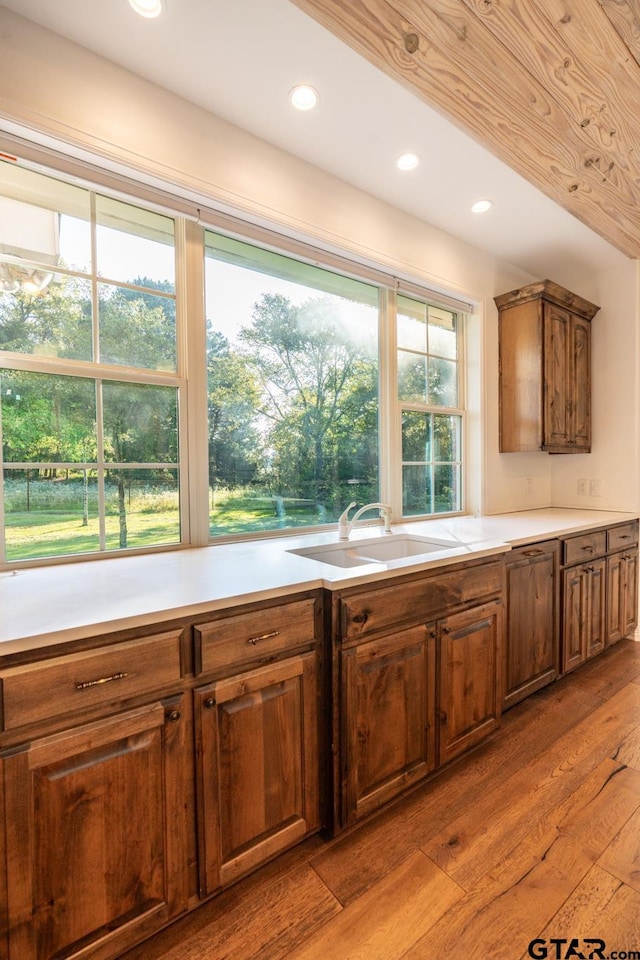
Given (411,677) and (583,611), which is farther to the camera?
(583,611)

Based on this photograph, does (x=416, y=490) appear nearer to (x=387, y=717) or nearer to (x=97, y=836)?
(x=387, y=717)

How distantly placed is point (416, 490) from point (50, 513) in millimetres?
2052

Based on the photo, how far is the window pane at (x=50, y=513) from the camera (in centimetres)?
160

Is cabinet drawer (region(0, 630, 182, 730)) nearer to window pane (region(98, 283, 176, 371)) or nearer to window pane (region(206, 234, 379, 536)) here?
window pane (region(206, 234, 379, 536))

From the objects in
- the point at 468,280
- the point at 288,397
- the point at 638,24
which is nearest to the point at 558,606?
the point at 288,397

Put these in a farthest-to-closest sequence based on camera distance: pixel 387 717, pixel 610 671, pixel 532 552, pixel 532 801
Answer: pixel 610 671 → pixel 532 552 → pixel 532 801 → pixel 387 717

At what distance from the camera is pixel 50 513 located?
1.67m

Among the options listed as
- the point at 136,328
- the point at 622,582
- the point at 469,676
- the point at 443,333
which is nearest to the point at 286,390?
the point at 136,328

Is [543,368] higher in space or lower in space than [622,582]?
higher

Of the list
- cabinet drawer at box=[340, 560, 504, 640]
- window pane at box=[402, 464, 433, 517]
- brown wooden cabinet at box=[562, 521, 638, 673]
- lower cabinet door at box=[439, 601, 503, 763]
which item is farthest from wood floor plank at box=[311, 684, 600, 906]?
window pane at box=[402, 464, 433, 517]

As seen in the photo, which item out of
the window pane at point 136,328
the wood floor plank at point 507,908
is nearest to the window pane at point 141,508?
the window pane at point 136,328

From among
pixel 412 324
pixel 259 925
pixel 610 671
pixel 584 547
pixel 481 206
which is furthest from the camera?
pixel 412 324

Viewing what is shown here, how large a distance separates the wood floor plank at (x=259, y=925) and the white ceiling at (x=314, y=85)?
2.75 m

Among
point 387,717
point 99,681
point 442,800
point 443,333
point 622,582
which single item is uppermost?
point 443,333
